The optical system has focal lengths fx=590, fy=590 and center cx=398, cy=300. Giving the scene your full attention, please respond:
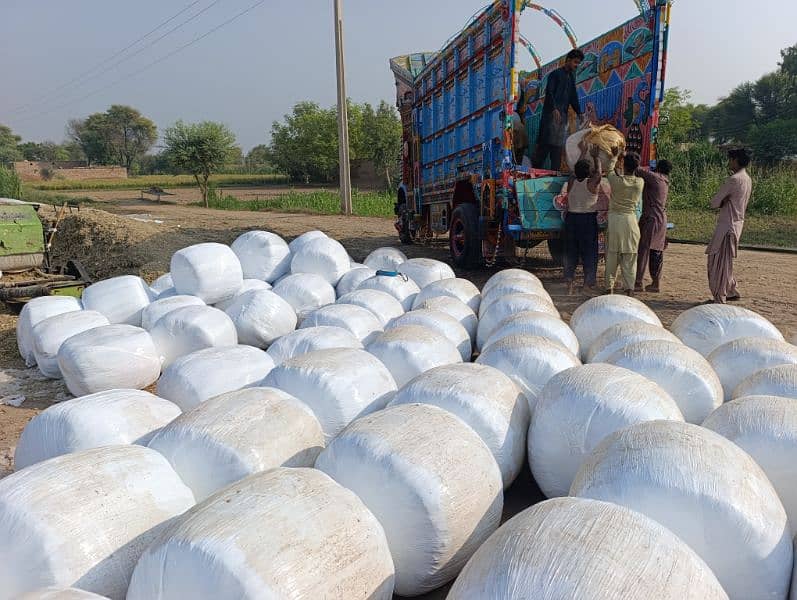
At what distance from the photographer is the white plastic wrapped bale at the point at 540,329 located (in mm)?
3637

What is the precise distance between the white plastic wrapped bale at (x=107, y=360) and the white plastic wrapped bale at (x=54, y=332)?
556 millimetres

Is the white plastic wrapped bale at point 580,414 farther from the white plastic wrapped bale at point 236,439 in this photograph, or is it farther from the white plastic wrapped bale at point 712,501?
the white plastic wrapped bale at point 236,439

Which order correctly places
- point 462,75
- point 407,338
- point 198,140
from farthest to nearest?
point 198,140 → point 462,75 → point 407,338

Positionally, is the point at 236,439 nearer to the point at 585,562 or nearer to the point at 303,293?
the point at 585,562

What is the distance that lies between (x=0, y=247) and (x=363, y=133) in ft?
122

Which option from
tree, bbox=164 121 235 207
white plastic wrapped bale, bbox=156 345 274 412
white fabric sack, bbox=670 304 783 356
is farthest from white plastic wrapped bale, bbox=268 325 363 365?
tree, bbox=164 121 235 207

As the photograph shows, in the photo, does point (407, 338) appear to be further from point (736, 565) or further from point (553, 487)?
point (736, 565)

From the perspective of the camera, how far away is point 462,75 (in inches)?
326

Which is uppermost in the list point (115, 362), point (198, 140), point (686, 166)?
point (198, 140)

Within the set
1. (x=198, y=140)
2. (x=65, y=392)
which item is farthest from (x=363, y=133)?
(x=65, y=392)

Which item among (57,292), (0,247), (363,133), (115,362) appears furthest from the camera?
(363,133)

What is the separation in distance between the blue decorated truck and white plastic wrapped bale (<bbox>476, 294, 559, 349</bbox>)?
2702mm

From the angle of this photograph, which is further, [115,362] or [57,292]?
[57,292]

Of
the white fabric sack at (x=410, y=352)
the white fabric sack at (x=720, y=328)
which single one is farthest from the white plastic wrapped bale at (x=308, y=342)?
the white fabric sack at (x=720, y=328)
